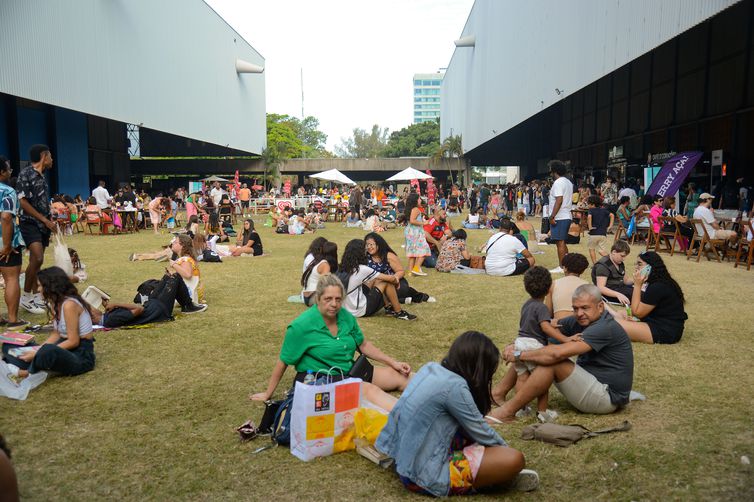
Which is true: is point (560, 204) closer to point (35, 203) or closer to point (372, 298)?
point (372, 298)

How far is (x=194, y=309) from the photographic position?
8.11 m

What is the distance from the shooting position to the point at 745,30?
15141mm

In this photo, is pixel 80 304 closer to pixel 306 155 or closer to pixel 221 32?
pixel 221 32

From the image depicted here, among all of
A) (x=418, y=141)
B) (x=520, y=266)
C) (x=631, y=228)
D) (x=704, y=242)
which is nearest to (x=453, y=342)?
(x=520, y=266)

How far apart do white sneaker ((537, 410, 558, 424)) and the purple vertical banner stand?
13501 mm

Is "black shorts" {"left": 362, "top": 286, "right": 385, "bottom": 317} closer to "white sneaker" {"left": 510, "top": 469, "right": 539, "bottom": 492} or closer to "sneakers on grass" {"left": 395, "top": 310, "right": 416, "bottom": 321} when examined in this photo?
"sneakers on grass" {"left": 395, "top": 310, "right": 416, "bottom": 321}

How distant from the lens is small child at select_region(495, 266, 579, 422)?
4.44m

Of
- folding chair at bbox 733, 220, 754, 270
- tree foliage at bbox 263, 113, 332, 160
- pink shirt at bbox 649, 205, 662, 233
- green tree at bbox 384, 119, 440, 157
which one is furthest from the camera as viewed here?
green tree at bbox 384, 119, 440, 157

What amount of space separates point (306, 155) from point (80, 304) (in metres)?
90.4

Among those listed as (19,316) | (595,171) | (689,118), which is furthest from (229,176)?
(19,316)

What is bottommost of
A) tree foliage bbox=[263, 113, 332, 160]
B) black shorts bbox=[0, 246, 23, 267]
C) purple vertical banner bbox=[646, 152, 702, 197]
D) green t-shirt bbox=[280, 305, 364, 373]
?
green t-shirt bbox=[280, 305, 364, 373]

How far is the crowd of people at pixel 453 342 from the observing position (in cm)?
332

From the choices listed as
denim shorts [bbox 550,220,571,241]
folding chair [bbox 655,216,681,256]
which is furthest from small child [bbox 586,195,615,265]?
folding chair [bbox 655,216,681,256]

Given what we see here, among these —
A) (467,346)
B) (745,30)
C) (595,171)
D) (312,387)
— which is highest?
(745,30)
